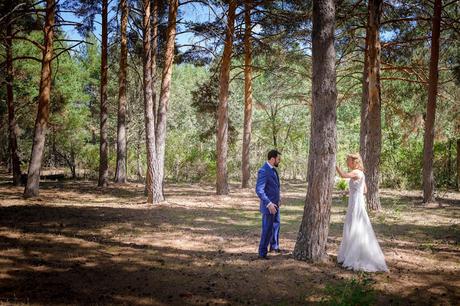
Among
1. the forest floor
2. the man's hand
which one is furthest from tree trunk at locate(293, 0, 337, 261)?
the forest floor

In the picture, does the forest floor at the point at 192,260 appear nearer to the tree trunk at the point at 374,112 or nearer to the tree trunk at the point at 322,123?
the tree trunk at the point at 322,123

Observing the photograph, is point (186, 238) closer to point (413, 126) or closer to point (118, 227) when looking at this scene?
point (118, 227)

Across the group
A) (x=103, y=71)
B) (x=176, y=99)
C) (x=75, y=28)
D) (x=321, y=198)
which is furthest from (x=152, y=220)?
(x=176, y=99)

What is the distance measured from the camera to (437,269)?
20.9 ft

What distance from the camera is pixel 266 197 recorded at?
6316 millimetres

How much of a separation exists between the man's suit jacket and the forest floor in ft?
3.57

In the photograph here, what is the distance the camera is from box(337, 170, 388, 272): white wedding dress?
20.3ft

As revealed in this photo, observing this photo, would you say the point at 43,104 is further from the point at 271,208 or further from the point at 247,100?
the point at 271,208

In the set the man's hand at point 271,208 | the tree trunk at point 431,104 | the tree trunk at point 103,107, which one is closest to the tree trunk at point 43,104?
the tree trunk at point 103,107

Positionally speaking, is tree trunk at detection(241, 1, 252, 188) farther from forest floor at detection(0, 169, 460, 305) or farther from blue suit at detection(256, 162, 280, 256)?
blue suit at detection(256, 162, 280, 256)

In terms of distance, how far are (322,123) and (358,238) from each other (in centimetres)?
220

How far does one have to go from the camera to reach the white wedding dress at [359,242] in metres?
6.19

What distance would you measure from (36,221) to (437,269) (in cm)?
951

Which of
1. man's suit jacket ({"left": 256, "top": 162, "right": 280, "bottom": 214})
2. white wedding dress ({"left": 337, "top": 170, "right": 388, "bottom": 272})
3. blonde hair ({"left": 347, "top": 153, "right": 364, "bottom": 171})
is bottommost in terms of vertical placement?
white wedding dress ({"left": 337, "top": 170, "right": 388, "bottom": 272})
